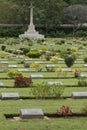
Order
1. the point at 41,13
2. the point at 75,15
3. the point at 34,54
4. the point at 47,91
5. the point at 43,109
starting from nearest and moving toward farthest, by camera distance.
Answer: the point at 43,109
the point at 47,91
the point at 34,54
the point at 41,13
the point at 75,15

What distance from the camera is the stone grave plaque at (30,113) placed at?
45.5 feet

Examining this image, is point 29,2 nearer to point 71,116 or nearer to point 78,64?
point 78,64

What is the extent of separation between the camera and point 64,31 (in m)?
82.2

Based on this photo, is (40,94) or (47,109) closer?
(47,109)

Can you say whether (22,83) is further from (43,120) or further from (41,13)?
(41,13)

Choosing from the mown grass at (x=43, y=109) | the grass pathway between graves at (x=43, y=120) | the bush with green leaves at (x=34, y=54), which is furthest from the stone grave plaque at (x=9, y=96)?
the bush with green leaves at (x=34, y=54)

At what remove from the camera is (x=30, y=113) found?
1395 centimetres

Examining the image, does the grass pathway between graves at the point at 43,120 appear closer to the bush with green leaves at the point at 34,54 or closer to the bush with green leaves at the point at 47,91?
the bush with green leaves at the point at 47,91

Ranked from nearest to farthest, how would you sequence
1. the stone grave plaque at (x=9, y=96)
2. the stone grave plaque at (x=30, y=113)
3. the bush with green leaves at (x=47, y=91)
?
the stone grave plaque at (x=30, y=113)
the stone grave plaque at (x=9, y=96)
the bush with green leaves at (x=47, y=91)

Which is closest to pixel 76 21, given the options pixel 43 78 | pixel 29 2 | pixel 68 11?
pixel 68 11

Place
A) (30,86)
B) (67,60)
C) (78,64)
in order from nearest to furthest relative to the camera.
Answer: (30,86)
(67,60)
(78,64)

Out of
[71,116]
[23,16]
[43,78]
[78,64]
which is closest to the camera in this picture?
[71,116]

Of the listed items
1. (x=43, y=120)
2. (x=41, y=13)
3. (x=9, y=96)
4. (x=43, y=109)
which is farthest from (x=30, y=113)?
(x=41, y=13)

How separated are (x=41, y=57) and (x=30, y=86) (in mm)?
17363
